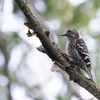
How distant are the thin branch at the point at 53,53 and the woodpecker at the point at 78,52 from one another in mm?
588

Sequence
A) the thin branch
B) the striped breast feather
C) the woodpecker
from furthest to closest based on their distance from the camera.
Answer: the striped breast feather, the woodpecker, the thin branch

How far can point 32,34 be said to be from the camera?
3.96m

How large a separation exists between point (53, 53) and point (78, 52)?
4.48ft

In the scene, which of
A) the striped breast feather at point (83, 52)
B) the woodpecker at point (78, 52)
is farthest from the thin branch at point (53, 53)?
the striped breast feather at point (83, 52)

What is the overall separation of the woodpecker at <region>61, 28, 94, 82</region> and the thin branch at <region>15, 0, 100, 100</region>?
1.93 ft

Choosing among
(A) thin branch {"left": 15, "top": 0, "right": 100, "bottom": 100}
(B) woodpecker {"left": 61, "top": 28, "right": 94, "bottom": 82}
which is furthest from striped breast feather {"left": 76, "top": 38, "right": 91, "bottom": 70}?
(A) thin branch {"left": 15, "top": 0, "right": 100, "bottom": 100}

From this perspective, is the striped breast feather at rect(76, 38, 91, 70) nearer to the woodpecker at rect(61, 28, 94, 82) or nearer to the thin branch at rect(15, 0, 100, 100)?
the woodpecker at rect(61, 28, 94, 82)

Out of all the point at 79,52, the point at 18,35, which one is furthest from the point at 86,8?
the point at 79,52

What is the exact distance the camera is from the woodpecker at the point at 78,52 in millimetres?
4941

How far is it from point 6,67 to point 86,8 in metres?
2.24

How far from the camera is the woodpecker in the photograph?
4.94m

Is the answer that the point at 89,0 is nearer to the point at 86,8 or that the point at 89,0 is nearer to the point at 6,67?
the point at 86,8

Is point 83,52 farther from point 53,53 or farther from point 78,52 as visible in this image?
point 53,53

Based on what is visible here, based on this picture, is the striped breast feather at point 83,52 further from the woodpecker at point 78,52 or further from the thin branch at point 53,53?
the thin branch at point 53,53
